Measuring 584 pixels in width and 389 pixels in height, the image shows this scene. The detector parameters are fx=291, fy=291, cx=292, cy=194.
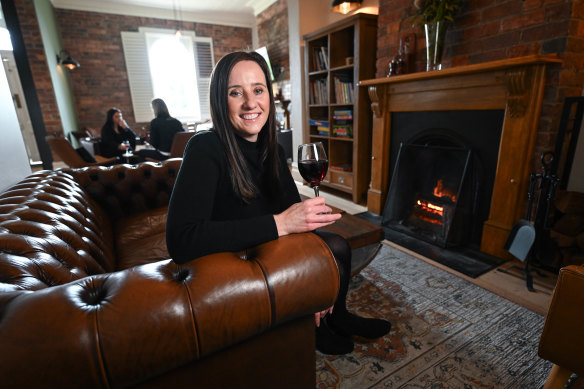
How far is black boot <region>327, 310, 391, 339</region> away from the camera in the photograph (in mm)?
1300

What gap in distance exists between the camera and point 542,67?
1646 millimetres

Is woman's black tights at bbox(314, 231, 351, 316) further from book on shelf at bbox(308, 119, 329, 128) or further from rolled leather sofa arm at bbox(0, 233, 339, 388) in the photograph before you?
book on shelf at bbox(308, 119, 329, 128)

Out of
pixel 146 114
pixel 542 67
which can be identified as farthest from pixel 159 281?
pixel 146 114

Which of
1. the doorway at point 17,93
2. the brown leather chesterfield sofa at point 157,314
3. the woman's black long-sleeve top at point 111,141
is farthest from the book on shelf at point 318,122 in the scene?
the doorway at point 17,93

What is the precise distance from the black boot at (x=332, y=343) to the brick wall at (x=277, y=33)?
17.3 ft

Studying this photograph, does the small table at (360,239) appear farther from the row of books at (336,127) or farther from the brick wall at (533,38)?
the row of books at (336,127)

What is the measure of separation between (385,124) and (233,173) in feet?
7.16

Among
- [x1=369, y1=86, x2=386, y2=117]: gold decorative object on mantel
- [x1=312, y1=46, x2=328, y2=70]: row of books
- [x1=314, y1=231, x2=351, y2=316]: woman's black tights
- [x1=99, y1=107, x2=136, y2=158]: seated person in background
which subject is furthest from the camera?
[x1=99, y1=107, x2=136, y2=158]: seated person in background

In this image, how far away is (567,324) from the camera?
2.89 feet

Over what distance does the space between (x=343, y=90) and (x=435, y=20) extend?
131 centimetres

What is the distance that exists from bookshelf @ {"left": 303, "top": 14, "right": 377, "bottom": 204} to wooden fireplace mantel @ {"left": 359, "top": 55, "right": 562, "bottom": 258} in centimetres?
72

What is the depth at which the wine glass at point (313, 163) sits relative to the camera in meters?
0.97

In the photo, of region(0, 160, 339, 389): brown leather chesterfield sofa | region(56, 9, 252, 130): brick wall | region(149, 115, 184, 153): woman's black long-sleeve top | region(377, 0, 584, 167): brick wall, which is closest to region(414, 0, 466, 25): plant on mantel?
region(377, 0, 584, 167): brick wall

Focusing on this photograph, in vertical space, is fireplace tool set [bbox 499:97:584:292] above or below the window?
below
